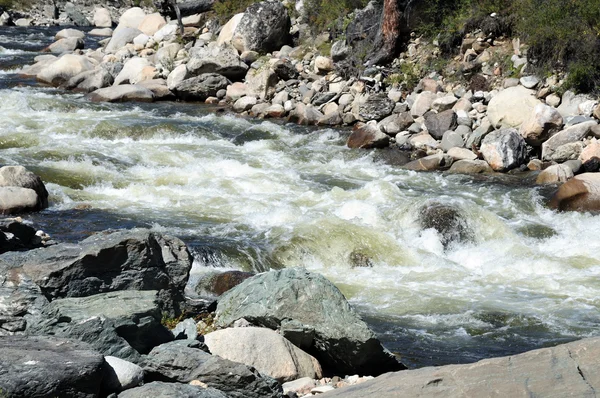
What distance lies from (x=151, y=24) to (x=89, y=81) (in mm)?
8673

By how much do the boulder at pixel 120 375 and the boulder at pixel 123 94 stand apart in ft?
52.0

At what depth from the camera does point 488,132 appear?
15523mm

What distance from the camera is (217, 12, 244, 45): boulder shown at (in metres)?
24.7

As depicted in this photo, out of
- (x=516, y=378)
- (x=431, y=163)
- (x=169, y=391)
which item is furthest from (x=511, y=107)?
(x=169, y=391)

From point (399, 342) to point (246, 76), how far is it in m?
15.1

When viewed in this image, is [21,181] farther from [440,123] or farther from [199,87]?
[199,87]

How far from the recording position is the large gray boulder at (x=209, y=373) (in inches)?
195

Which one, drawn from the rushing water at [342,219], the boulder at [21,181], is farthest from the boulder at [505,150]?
the boulder at [21,181]

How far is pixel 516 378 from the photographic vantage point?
13.1ft

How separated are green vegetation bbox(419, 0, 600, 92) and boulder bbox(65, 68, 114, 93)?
9358mm

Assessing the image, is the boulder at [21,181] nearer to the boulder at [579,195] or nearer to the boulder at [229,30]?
the boulder at [579,195]

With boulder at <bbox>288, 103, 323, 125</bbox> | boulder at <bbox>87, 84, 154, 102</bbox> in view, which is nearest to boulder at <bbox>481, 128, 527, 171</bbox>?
boulder at <bbox>288, 103, 323, 125</bbox>

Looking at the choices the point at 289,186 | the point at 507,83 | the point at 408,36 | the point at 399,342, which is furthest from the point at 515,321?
the point at 408,36

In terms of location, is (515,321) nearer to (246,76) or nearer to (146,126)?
(146,126)
